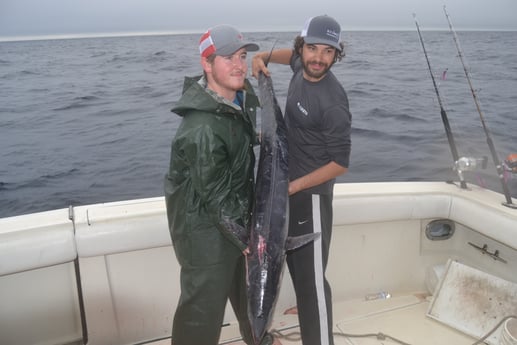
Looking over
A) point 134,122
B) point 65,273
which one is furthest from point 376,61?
point 65,273

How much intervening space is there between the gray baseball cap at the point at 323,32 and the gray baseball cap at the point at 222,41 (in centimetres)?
48

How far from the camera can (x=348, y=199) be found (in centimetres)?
340

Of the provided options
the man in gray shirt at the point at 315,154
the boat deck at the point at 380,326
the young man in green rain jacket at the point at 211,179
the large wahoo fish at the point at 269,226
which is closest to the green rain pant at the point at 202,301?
the young man in green rain jacket at the point at 211,179

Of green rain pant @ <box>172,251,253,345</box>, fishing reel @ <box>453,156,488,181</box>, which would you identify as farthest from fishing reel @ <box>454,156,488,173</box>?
green rain pant @ <box>172,251,253,345</box>

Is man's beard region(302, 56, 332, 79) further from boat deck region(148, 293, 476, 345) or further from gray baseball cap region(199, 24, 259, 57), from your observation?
boat deck region(148, 293, 476, 345)

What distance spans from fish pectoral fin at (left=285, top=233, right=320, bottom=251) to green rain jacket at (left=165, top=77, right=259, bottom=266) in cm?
27

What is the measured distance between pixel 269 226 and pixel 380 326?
1.70 meters

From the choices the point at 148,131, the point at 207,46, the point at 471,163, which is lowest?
the point at 148,131

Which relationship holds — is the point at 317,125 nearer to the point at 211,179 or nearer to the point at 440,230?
the point at 211,179

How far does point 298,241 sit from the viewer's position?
2336 millimetres

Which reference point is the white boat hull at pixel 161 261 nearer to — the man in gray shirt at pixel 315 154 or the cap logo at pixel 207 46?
the man in gray shirt at pixel 315 154

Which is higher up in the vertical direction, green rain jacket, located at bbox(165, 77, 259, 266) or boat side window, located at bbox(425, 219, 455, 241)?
green rain jacket, located at bbox(165, 77, 259, 266)

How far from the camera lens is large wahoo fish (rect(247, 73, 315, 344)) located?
229cm

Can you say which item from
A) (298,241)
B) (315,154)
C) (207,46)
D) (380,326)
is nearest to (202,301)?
(298,241)
